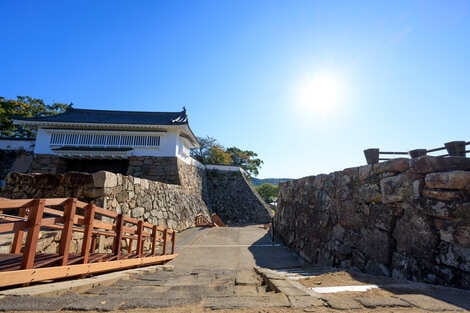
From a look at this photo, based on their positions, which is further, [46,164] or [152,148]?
[152,148]

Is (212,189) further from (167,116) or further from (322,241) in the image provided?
(322,241)

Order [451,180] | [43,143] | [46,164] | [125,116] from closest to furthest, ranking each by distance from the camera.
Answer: [451,180]
[46,164]
[43,143]
[125,116]

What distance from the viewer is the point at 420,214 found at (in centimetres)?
275

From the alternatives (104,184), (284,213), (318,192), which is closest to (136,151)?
(104,184)

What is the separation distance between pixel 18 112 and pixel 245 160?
72.9ft

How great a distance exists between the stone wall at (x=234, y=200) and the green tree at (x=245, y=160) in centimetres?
815

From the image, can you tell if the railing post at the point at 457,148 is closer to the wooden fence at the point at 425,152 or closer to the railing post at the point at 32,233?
the wooden fence at the point at 425,152

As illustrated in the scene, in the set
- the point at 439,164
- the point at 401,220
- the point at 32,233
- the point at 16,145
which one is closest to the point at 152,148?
the point at 16,145

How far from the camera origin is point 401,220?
300cm

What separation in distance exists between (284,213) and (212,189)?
12092 millimetres

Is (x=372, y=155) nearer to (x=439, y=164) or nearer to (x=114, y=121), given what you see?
(x=439, y=164)

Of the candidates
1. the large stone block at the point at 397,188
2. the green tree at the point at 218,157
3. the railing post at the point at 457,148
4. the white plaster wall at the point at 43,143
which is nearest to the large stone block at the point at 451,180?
the large stone block at the point at 397,188

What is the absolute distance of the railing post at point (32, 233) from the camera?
6.05 ft

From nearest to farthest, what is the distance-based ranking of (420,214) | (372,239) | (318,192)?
(420,214), (372,239), (318,192)
